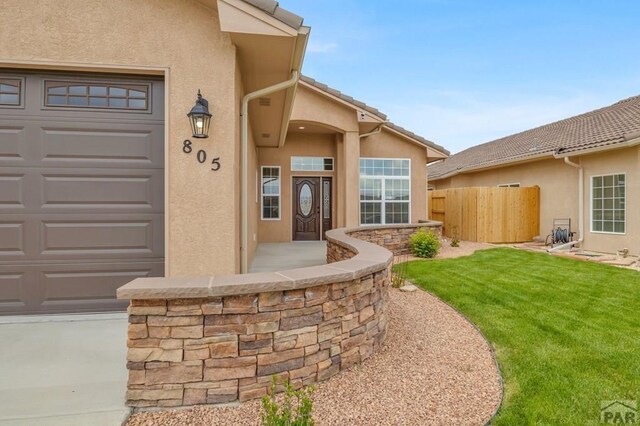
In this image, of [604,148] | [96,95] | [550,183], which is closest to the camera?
[96,95]

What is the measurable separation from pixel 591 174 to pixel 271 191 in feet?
34.5

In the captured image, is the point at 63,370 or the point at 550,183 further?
the point at 550,183

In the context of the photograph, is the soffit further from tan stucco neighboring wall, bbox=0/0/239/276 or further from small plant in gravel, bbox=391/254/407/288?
small plant in gravel, bbox=391/254/407/288

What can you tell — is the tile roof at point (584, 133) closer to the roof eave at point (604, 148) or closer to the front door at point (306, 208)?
the roof eave at point (604, 148)

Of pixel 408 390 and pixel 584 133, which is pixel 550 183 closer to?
pixel 584 133

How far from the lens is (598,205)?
Result: 10625mm

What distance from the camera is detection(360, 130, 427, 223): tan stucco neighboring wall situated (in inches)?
503

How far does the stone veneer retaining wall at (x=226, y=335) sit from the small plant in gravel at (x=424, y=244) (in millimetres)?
7250

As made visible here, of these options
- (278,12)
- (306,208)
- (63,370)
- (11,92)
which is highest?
(278,12)

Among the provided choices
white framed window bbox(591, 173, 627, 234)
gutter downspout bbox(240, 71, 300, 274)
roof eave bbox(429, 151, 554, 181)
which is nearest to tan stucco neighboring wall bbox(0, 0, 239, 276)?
gutter downspout bbox(240, 71, 300, 274)

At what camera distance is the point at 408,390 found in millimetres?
2928

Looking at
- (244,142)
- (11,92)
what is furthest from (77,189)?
(244,142)

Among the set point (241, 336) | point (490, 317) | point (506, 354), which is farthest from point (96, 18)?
point (490, 317)

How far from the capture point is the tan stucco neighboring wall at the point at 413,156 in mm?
12781
